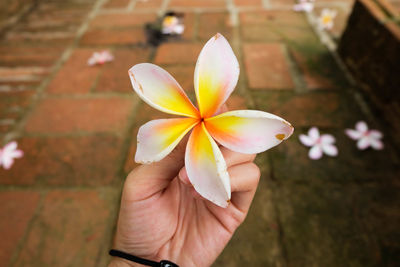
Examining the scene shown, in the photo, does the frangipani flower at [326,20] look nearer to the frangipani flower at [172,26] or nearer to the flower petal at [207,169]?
the frangipani flower at [172,26]

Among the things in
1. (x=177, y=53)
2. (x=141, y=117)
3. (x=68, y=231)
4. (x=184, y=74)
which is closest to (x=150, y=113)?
(x=141, y=117)

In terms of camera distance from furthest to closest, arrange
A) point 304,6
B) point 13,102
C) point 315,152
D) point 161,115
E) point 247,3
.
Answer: point 247,3
point 304,6
point 13,102
point 161,115
point 315,152

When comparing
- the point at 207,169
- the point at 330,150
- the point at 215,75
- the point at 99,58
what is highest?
the point at 215,75

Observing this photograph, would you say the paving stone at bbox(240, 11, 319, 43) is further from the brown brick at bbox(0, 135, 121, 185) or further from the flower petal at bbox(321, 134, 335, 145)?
the brown brick at bbox(0, 135, 121, 185)

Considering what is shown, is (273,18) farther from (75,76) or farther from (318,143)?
(75,76)

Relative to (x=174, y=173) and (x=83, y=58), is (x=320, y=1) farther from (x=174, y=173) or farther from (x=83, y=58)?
(x=174, y=173)

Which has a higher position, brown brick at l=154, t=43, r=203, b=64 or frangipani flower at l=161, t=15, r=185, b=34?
frangipani flower at l=161, t=15, r=185, b=34

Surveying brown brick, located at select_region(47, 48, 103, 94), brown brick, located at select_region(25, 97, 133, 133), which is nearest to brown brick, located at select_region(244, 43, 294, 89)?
brown brick, located at select_region(25, 97, 133, 133)
